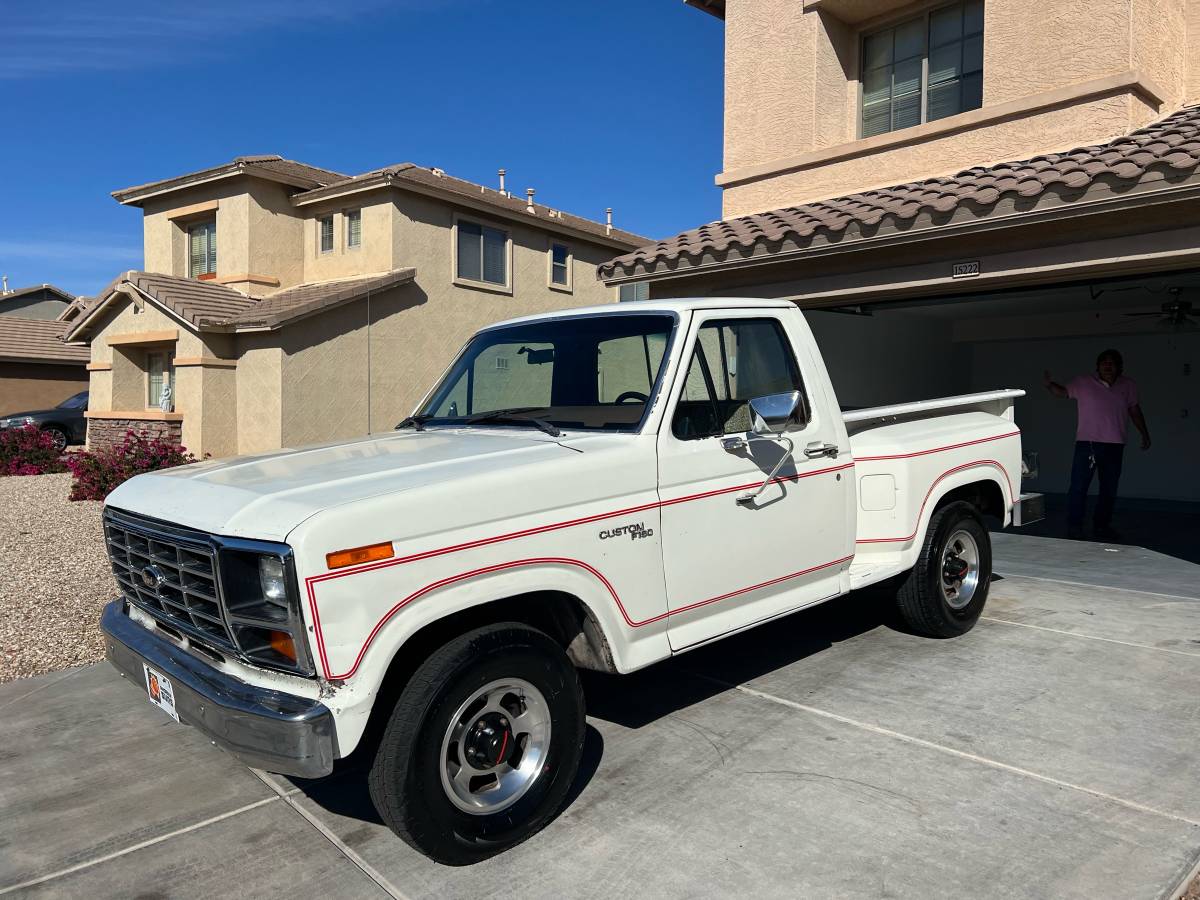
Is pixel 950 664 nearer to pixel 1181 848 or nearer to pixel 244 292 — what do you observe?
pixel 1181 848

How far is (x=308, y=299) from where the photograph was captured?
1714 centimetres

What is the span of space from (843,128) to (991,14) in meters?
1.98

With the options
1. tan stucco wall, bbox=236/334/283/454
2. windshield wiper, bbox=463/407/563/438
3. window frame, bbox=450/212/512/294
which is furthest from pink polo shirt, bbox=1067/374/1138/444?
window frame, bbox=450/212/512/294

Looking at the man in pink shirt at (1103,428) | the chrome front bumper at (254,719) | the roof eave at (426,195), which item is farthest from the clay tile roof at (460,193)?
the chrome front bumper at (254,719)

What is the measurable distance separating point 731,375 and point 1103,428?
7194mm

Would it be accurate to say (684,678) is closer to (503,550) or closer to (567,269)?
(503,550)

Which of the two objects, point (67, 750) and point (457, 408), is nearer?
point (67, 750)

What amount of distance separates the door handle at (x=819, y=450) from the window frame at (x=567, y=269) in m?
17.4

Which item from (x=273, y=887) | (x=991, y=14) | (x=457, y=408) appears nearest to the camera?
(x=273, y=887)

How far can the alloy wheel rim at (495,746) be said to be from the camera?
3.38 m

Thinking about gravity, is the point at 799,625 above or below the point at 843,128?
below

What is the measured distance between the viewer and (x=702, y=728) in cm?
464

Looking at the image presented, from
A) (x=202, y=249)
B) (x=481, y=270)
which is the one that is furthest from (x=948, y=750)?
(x=202, y=249)

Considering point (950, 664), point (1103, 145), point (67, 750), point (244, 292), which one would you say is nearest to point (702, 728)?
point (950, 664)
